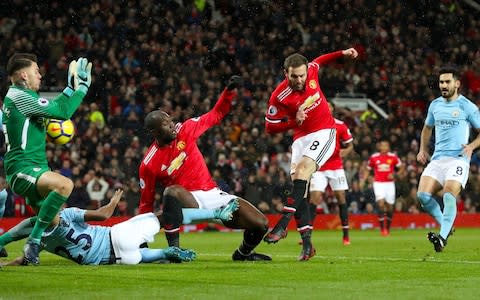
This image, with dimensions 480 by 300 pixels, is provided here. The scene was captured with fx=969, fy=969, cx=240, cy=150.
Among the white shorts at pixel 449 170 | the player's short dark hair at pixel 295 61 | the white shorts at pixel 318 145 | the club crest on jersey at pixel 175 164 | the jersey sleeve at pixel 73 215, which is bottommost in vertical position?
the jersey sleeve at pixel 73 215

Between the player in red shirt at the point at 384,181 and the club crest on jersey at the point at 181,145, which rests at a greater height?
the club crest on jersey at the point at 181,145

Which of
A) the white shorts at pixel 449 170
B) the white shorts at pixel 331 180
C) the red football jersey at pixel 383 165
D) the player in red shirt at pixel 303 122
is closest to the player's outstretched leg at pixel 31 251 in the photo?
the player in red shirt at pixel 303 122

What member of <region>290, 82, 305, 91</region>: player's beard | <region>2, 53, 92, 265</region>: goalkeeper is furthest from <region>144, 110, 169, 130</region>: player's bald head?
<region>290, 82, 305, 91</region>: player's beard

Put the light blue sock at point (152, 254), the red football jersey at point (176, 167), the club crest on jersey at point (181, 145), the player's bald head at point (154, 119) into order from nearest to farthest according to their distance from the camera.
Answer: the light blue sock at point (152, 254), the player's bald head at point (154, 119), the red football jersey at point (176, 167), the club crest on jersey at point (181, 145)

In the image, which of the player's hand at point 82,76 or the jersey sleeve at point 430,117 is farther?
the jersey sleeve at point 430,117

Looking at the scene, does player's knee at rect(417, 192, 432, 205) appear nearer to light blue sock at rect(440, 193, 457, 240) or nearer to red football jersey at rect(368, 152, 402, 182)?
light blue sock at rect(440, 193, 457, 240)

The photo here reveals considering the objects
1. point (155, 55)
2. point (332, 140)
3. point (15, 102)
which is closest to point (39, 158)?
point (15, 102)

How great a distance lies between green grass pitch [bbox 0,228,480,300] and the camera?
7.29 m

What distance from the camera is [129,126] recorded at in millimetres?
24016

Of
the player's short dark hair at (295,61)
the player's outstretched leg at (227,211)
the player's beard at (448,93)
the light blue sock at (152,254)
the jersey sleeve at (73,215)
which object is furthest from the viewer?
the player's beard at (448,93)

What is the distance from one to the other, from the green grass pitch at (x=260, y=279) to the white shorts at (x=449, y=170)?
4.75 feet

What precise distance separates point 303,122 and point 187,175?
5.27ft

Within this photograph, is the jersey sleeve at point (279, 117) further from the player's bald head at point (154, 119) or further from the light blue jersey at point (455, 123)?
the light blue jersey at point (455, 123)

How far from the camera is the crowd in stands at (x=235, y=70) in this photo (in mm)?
23406
